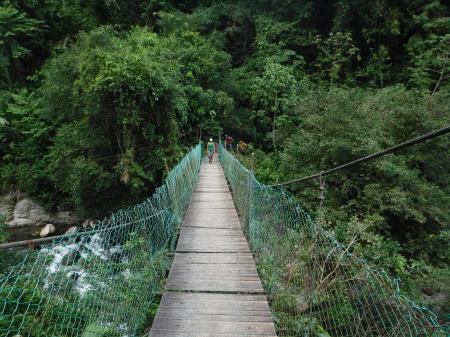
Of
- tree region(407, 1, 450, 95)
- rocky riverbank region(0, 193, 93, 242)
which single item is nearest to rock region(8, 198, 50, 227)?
rocky riverbank region(0, 193, 93, 242)

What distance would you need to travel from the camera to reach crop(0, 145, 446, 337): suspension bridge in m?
2.29

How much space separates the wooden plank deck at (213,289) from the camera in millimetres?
2518

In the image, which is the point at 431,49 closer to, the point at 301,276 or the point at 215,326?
the point at 301,276

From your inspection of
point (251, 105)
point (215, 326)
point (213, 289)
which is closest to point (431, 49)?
point (251, 105)

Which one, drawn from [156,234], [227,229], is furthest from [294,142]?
[156,234]

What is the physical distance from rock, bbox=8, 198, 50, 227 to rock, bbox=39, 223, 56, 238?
1.37 feet

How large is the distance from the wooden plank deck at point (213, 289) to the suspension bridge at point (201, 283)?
1 cm

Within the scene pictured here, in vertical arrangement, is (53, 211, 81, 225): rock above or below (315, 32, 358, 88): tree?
below

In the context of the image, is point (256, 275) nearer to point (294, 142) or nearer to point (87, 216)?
point (294, 142)

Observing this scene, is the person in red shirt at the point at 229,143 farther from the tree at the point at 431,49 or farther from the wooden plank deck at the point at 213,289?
the wooden plank deck at the point at 213,289

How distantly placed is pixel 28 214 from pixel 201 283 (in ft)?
33.1

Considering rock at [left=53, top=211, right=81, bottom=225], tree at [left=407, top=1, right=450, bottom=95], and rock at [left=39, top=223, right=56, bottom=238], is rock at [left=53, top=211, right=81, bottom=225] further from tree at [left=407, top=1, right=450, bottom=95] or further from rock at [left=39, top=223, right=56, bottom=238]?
tree at [left=407, top=1, right=450, bottom=95]

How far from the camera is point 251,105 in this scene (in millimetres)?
16641

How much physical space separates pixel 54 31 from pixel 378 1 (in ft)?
51.1
